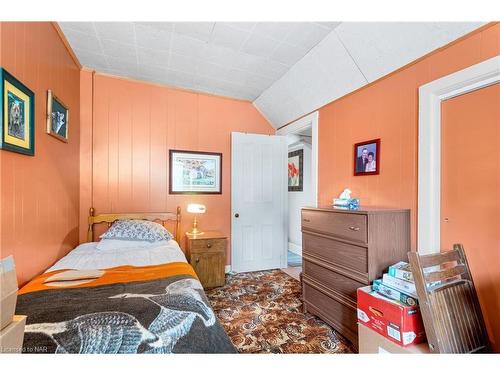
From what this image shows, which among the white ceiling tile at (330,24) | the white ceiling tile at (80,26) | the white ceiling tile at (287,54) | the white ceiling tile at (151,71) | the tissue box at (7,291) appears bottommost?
the tissue box at (7,291)

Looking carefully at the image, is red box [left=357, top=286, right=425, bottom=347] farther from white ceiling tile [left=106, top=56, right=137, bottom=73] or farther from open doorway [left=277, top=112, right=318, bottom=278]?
white ceiling tile [left=106, top=56, right=137, bottom=73]

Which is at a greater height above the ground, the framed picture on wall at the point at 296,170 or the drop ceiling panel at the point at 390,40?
the drop ceiling panel at the point at 390,40

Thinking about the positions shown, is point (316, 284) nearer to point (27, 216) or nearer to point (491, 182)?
point (491, 182)

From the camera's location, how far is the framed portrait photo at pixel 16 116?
1.32 metres

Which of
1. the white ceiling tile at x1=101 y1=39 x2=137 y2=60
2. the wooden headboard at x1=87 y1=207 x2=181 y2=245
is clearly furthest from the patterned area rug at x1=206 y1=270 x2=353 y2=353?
the white ceiling tile at x1=101 y1=39 x2=137 y2=60

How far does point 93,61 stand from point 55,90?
0.79 meters

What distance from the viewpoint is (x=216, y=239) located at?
117 inches

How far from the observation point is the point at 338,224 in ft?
6.33

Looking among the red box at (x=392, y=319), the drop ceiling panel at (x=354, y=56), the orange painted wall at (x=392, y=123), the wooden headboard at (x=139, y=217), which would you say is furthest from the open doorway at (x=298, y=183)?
the red box at (x=392, y=319)

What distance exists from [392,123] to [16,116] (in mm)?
2839

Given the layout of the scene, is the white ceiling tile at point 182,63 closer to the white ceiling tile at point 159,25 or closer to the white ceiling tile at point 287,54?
the white ceiling tile at point 159,25

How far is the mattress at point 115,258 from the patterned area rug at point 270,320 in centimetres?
81

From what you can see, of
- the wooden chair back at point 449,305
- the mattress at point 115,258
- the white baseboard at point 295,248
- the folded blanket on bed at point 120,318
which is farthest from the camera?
the white baseboard at point 295,248
